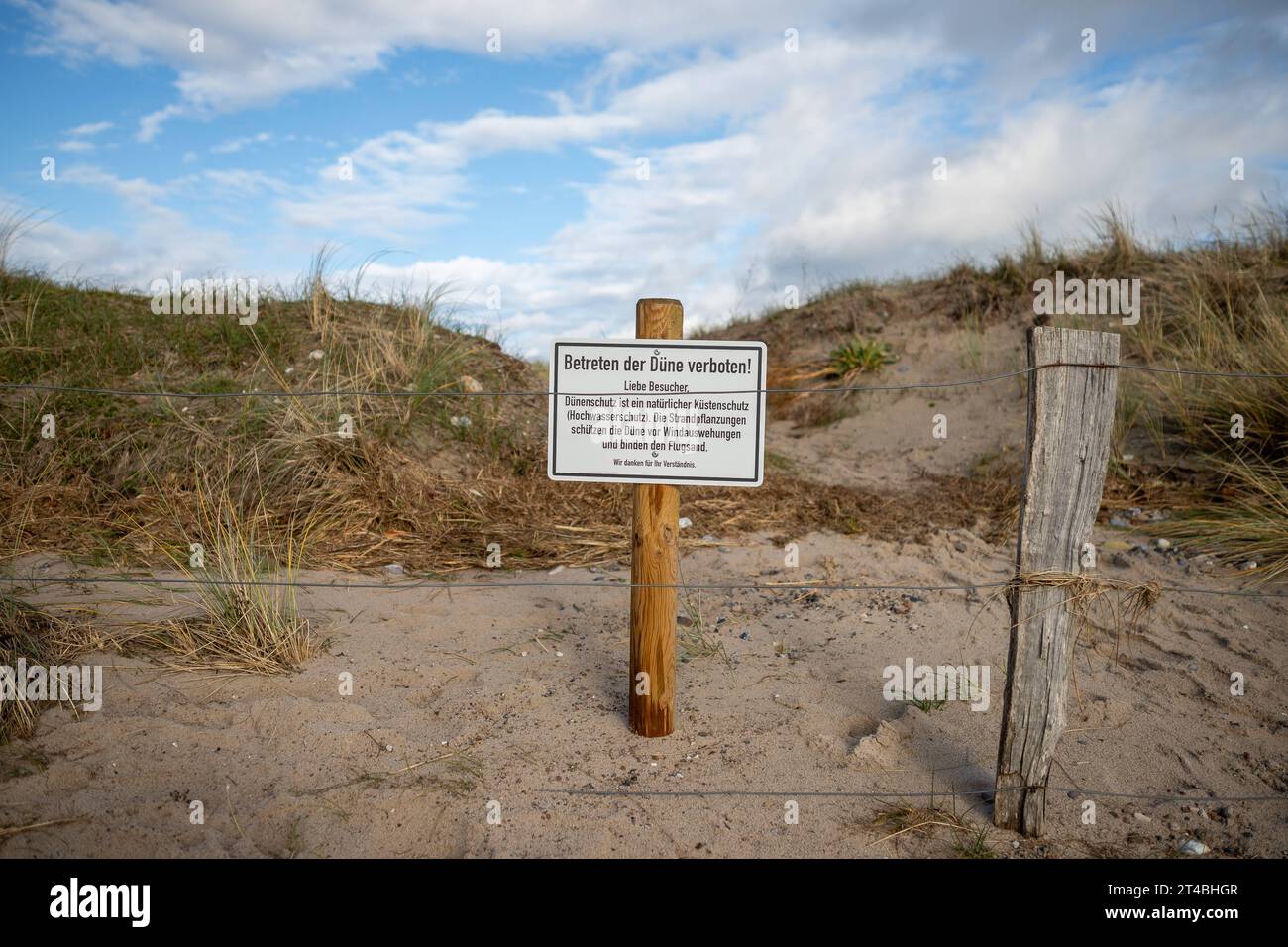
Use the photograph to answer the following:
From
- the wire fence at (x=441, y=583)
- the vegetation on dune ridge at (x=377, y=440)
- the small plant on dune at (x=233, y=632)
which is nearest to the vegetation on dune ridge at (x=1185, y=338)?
the vegetation on dune ridge at (x=377, y=440)

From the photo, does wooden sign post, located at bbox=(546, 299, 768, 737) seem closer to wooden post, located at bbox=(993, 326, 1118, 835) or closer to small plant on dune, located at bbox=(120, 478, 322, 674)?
wooden post, located at bbox=(993, 326, 1118, 835)

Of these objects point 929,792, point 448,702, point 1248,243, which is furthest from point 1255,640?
point 1248,243

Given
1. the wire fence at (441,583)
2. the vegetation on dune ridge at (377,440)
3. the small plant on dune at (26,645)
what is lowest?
the small plant on dune at (26,645)

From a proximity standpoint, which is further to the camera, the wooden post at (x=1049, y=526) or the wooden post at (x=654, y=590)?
the wooden post at (x=654, y=590)

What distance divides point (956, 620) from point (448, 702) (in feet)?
9.43

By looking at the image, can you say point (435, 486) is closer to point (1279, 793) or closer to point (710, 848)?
point (710, 848)

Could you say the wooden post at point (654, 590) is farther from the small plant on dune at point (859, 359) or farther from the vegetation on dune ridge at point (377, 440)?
the small plant on dune at point (859, 359)

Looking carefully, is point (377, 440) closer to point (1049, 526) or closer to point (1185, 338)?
point (1049, 526)

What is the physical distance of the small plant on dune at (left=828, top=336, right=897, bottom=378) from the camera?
10898mm

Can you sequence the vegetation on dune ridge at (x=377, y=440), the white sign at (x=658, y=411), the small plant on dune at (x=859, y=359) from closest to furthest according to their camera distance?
the white sign at (x=658, y=411) < the vegetation on dune ridge at (x=377, y=440) < the small plant on dune at (x=859, y=359)

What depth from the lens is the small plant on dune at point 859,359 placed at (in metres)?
10.9

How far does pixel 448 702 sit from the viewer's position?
→ 387 centimetres

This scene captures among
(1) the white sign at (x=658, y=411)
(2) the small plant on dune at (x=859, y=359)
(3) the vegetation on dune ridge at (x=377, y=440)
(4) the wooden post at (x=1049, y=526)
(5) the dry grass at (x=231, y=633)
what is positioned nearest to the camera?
(4) the wooden post at (x=1049, y=526)

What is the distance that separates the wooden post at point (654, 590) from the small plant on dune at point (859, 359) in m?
7.94
